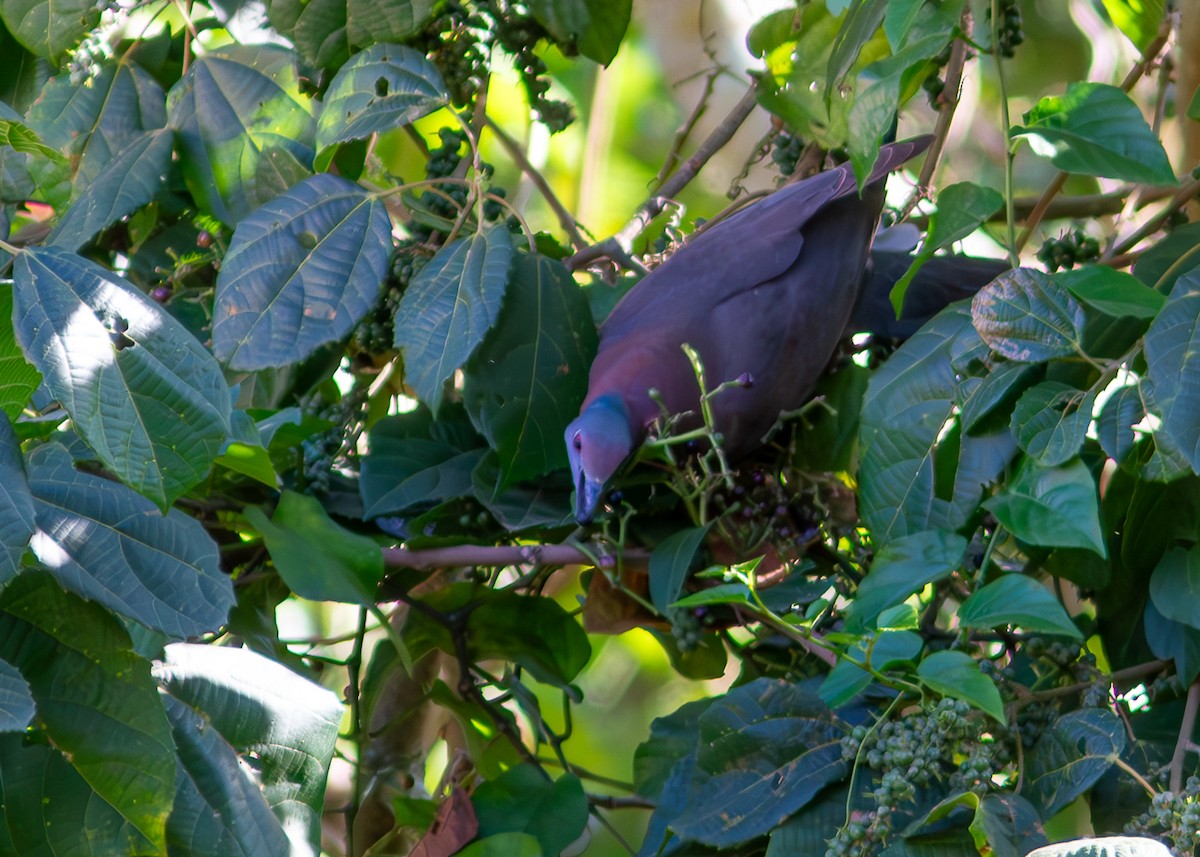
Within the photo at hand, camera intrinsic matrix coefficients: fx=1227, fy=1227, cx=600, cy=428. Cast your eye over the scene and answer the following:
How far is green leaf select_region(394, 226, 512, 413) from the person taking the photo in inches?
63.3

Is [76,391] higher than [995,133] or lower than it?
higher

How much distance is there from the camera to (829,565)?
1.76m

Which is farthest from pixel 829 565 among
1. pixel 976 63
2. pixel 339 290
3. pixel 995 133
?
pixel 995 133

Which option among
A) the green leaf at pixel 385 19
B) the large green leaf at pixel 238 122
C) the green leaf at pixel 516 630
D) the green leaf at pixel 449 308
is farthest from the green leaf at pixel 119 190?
the green leaf at pixel 516 630

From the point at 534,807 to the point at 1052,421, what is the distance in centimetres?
84

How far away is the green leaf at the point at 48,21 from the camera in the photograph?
6.14 feet

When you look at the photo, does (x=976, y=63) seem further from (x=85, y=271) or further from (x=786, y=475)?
(x=85, y=271)

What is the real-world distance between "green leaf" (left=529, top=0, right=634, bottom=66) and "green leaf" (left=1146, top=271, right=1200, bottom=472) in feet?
3.38

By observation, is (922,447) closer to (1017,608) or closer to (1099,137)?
(1017,608)

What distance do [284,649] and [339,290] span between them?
0.53 m

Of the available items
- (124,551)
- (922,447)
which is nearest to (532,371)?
(922,447)

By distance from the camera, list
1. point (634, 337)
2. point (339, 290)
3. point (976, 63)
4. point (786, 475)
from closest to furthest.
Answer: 1. point (339, 290)
2. point (786, 475)
3. point (634, 337)
4. point (976, 63)

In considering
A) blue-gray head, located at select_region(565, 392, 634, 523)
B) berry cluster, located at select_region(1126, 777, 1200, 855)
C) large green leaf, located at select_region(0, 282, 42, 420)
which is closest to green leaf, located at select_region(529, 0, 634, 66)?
blue-gray head, located at select_region(565, 392, 634, 523)

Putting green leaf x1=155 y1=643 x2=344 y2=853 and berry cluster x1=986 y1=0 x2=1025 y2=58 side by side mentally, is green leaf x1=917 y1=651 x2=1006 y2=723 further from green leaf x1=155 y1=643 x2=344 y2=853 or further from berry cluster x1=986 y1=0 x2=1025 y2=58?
berry cluster x1=986 y1=0 x2=1025 y2=58
